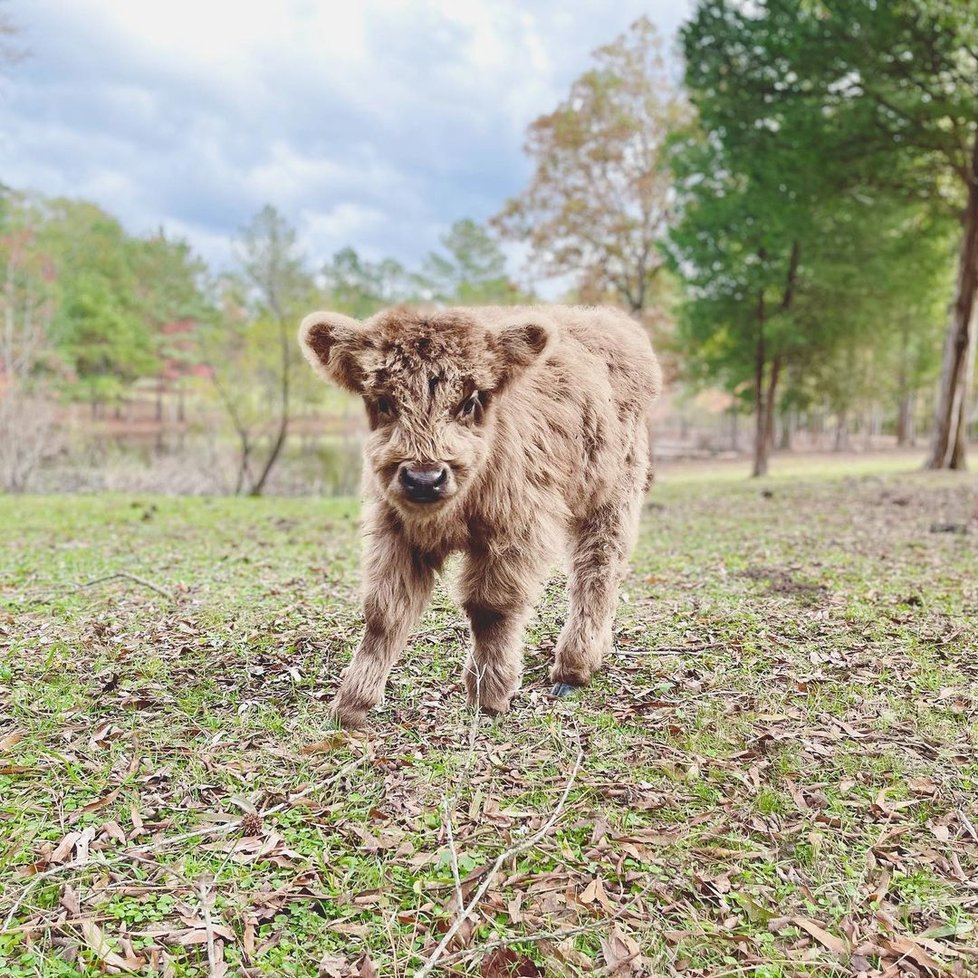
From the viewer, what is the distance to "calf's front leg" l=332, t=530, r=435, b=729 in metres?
4.09

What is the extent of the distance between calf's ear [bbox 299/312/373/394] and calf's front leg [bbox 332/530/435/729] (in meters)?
0.91

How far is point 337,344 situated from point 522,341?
980 millimetres

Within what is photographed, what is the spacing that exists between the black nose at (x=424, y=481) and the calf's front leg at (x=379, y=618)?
2.09ft

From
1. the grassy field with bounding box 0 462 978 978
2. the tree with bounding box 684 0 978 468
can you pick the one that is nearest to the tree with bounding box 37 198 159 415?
the tree with bounding box 684 0 978 468

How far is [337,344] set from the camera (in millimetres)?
3781

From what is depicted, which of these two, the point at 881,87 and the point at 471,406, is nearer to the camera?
the point at 471,406

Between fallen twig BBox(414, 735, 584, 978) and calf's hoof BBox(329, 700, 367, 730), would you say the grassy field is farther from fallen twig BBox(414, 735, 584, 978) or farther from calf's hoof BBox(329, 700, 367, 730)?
calf's hoof BBox(329, 700, 367, 730)

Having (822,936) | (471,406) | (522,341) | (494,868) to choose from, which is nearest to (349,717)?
(494,868)

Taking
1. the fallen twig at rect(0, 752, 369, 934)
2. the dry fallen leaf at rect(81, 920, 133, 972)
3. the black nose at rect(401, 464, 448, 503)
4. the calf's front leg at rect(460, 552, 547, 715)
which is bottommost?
the dry fallen leaf at rect(81, 920, 133, 972)

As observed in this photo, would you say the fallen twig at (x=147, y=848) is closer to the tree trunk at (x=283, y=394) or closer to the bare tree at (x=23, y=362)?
the tree trunk at (x=283, y=394)

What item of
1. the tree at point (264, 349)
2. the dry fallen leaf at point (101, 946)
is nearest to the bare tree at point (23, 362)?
the tree at point (264, 349)

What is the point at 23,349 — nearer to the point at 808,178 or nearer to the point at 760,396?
the point at 760,396

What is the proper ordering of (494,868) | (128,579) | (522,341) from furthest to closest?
(128,579), (522,341), (494,868)

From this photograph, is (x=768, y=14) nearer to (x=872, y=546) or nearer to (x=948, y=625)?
(x=872, y=546)
